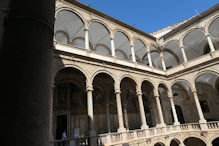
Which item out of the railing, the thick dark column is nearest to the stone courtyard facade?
the railing

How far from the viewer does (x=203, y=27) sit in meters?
14.3

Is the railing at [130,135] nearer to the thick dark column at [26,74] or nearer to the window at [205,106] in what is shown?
the window at [205,106]

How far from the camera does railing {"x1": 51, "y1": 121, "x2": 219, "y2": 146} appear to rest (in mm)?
8429

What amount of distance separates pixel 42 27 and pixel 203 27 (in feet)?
56.3

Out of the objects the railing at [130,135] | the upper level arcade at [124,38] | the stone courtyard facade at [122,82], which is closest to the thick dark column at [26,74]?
the railing at [130,135]

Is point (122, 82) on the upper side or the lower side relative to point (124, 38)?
lower

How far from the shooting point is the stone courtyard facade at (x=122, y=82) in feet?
33.6

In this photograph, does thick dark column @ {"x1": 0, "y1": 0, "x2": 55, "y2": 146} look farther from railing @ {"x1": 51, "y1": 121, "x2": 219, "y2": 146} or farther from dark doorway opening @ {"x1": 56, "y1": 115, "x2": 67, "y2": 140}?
dark doorway opening @ {"x1": 56, "y1": 115, "x2": 67, "y2": 140}

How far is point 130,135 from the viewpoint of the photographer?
10.6m

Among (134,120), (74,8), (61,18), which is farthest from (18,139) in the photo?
(134,120)

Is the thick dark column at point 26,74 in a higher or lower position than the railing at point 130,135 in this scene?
higher

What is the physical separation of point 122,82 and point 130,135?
5770mm

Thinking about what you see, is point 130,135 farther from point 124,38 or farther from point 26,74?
point 26,74

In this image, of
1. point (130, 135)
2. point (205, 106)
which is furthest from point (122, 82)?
point (205, 106)
